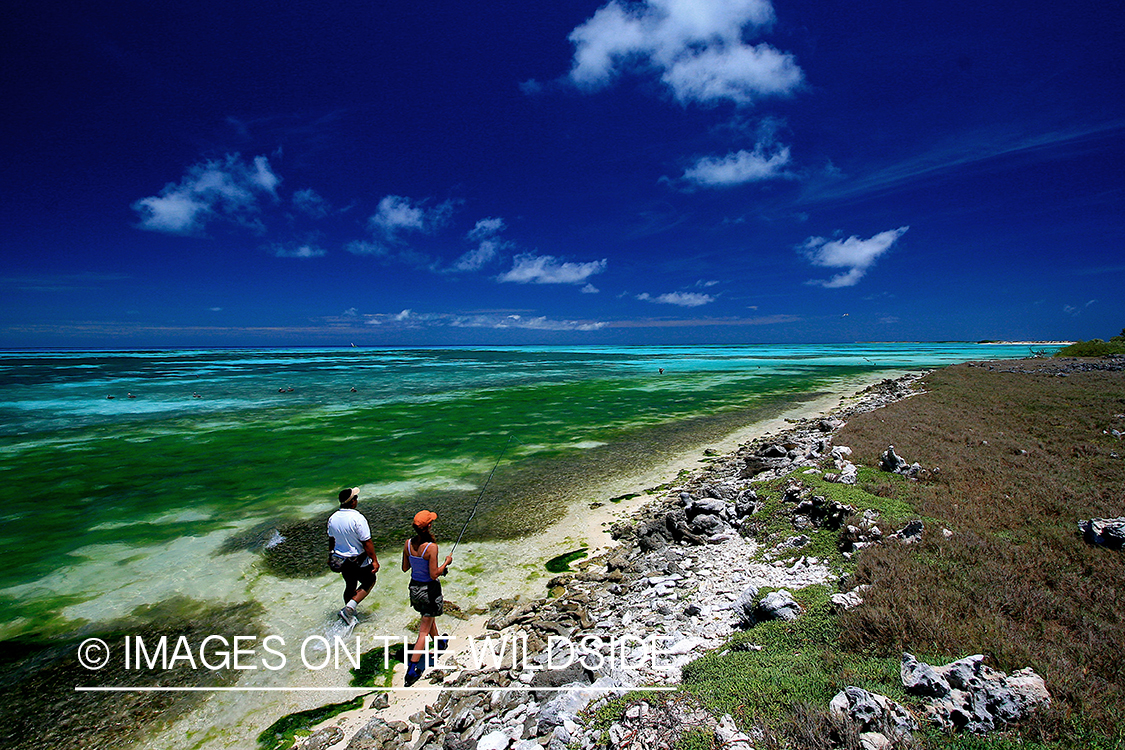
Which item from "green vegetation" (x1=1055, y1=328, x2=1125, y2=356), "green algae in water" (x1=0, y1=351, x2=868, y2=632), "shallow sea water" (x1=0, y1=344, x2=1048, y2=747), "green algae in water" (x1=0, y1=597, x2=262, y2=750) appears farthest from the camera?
"green vegetation" (x1=1055, y1=328, x2=1125, y2=356)

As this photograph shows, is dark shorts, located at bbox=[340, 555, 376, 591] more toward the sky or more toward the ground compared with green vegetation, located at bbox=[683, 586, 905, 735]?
more toward the ground

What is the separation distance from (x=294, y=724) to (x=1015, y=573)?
9.65 meters

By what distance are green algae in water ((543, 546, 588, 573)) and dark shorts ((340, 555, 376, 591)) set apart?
11.6 ft

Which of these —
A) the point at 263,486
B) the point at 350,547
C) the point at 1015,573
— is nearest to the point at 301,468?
the point at 263,486

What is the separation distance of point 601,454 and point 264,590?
12.5 metres

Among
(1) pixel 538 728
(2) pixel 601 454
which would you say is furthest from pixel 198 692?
(2) pixel 601 454

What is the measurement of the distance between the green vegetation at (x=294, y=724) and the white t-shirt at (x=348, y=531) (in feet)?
7.41

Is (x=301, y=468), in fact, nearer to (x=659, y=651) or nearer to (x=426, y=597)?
(x=426, y=597)

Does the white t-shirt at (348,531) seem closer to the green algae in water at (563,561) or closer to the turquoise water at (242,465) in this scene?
the turquoise water at (242,465)

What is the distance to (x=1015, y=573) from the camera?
5.92 m

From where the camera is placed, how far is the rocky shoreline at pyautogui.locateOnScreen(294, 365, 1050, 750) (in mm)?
3762

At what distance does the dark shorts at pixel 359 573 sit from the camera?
313 inches

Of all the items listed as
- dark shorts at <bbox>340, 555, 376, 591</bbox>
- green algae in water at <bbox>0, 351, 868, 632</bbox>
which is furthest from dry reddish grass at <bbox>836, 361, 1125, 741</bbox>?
green algae in water at <bbox>0, 351, 868, 632</bbox>

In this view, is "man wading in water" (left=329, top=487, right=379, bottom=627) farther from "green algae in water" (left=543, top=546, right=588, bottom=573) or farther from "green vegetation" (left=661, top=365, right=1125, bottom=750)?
"green vegetation" (left=661, top=365, right=1125, bottom=750)
